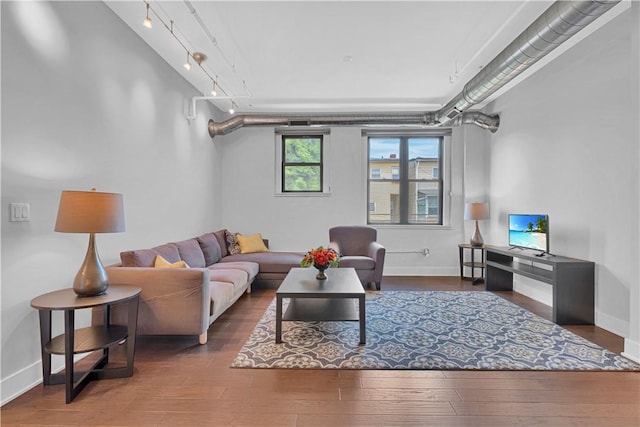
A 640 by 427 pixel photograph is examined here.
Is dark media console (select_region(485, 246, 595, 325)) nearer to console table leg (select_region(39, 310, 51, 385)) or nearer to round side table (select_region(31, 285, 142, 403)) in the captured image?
round side table (select_region(31, 285, 142, 403))

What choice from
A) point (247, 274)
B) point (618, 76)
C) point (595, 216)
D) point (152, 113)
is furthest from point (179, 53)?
point (595, 216)

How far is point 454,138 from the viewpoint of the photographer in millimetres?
5879

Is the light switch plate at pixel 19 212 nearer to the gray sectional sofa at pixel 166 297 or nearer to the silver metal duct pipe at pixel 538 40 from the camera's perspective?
the gray sectional sofa at pixel 166 297

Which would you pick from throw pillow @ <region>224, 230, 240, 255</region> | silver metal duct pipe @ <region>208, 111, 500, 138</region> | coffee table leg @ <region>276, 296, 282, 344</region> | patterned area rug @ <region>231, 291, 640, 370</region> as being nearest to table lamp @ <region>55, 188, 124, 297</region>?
patterned area rug @ <region>231, 291, 640, 370</region>

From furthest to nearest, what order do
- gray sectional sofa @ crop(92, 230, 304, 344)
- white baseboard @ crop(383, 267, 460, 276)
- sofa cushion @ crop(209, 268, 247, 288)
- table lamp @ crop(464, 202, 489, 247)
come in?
1. white baseboard @ crop(383, 267, 460, 276)
2. table lamp @ crop(464, 202, 489, 247)
3. sofa cushion @ crop(209, 268, 247, 288)
4. gray sectional sofa @ crop(92, 230, 304, 344)

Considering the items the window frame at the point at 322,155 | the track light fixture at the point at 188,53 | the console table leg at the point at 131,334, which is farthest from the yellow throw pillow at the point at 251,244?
the console table leg at the point at 131,334

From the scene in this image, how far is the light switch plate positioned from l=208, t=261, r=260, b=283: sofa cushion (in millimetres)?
2242

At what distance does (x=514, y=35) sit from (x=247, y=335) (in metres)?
3.97

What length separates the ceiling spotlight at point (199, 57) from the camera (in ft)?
11.9

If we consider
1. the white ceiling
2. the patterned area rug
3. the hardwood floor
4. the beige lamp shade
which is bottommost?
the hardwood floor

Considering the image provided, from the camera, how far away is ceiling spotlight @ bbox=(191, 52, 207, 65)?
3625 mm

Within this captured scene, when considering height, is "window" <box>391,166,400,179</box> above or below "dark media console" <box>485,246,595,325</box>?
above

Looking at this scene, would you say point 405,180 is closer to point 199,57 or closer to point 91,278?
point 199,57

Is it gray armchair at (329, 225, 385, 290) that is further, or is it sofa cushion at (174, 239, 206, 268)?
gray armchair at (329, 225, 385, 290)
